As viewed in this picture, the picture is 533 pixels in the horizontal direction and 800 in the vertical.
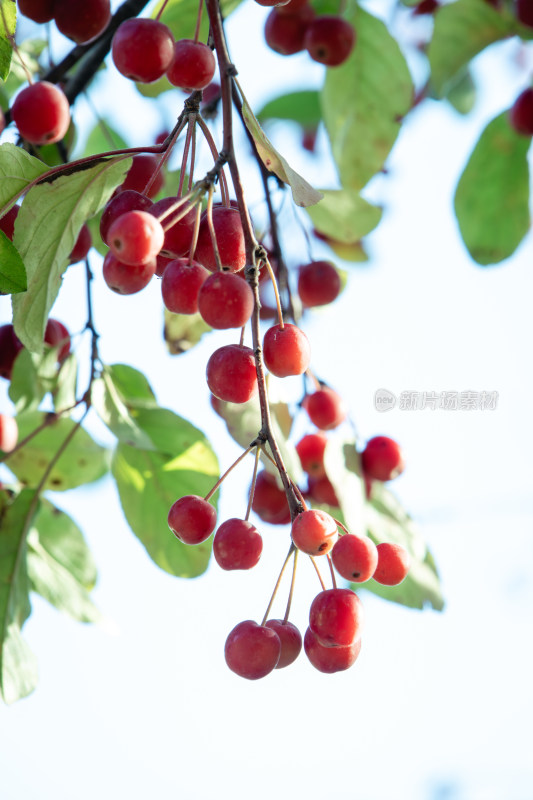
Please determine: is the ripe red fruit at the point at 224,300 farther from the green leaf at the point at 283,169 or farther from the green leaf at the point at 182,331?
the green leaf at the point at 182,331

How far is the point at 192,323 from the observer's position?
145 cm

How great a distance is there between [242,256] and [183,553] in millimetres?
669

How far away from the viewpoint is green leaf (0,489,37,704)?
1.33 meters

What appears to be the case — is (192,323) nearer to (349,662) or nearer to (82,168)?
(82,168)

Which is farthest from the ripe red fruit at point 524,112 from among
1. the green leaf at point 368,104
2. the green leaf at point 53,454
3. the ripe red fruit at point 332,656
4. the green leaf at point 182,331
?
the ripe red fruit at point 332,656

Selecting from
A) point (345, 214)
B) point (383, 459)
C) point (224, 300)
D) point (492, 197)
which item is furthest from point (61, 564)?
point (492, 197)

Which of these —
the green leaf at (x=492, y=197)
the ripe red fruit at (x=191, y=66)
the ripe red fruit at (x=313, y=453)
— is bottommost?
the ripe red fruit at (x=313, y=453)

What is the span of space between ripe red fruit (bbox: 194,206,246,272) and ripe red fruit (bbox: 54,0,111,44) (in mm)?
534

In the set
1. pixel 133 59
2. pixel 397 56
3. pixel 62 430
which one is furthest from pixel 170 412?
pixel 397 56

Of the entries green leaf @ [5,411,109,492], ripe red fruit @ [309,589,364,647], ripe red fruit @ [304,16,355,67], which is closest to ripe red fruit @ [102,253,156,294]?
ripe red fruit @ [309,589,364,647]

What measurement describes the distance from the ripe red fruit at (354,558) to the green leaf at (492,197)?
1281mm

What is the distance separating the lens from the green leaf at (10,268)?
37.3 inches

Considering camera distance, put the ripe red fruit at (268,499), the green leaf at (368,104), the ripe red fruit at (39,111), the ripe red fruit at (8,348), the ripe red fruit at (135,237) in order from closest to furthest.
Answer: the ripe red fruit at (135,237) → the ripe red fruit at (39,111) → the ripe red fruit at (8,348) → the ripe red fruit at (268,499) → the green leaf at (368,104)

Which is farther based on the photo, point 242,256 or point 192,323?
point 192,323
